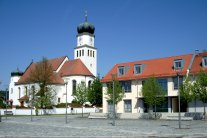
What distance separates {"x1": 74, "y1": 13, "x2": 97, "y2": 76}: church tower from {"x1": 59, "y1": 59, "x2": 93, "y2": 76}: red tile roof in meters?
5.44

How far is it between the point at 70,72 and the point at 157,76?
3876cm

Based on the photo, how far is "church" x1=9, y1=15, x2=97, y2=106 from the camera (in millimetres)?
86375

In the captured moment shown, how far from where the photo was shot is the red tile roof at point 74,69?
285ft

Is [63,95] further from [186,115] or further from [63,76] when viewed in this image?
[186,115]

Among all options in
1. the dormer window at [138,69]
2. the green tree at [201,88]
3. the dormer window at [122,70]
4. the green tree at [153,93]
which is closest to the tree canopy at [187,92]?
the green tree at [201,88]

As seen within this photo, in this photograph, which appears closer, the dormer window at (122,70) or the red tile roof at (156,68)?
the red tile roof at (156,68)

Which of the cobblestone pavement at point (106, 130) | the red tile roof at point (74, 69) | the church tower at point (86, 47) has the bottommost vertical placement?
the cobblestone pavement at point (106, 130)

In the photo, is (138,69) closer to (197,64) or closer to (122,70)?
(122,70)

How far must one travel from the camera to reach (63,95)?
86875 millimetres

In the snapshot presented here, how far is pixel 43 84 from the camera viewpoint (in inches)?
2972

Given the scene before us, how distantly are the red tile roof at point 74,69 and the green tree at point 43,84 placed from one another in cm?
724

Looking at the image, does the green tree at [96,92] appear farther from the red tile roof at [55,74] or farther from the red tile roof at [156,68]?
the red tile roof at [55,74]

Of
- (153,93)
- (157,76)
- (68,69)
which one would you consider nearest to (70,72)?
(68,69)

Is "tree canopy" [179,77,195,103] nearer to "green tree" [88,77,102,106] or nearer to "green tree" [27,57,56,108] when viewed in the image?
"green tree" [88,77,102,106]
